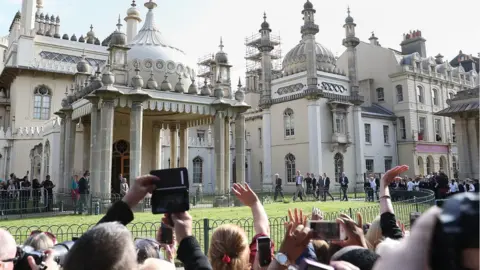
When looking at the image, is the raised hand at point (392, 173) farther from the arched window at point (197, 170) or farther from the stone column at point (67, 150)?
the arched window at point (197, 170)

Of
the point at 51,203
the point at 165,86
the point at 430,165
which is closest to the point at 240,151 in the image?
the point at 165,86

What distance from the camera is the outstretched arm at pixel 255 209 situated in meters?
3.47

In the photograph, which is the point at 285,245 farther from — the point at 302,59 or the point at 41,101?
the point at 41,101

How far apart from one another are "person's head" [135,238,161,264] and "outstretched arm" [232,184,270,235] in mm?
904

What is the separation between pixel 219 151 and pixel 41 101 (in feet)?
74.4

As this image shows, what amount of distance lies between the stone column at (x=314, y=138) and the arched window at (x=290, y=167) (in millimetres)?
2477

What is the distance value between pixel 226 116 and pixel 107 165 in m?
6.99

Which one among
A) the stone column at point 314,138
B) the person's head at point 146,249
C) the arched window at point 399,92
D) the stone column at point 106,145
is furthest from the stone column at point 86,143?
the arched window at point 399,92

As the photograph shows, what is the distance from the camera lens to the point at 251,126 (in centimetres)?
4153

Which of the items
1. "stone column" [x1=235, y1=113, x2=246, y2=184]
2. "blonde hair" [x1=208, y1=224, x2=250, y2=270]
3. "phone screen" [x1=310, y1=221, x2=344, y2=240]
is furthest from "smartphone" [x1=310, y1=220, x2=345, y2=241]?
"stone column" [x1=235, y1=113, x2=246, y2=184]

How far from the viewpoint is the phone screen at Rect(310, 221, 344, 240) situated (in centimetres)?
283

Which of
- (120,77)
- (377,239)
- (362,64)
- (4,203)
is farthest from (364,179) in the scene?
(377,239)

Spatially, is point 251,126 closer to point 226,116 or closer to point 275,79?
point 275,79

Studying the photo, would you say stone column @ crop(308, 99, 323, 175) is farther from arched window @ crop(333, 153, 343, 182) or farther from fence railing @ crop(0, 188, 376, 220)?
fence railing @ crop(0, 188, 376, 220)
